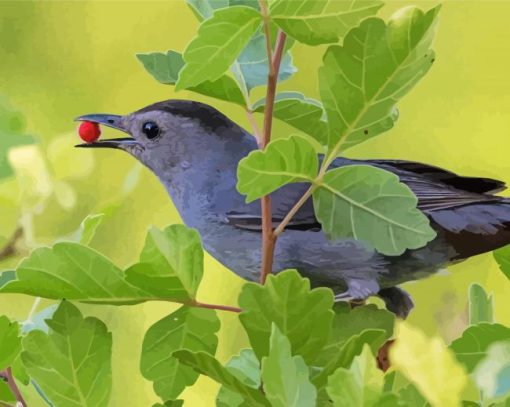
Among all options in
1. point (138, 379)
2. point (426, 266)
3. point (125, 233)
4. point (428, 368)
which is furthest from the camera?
point (125, 233)

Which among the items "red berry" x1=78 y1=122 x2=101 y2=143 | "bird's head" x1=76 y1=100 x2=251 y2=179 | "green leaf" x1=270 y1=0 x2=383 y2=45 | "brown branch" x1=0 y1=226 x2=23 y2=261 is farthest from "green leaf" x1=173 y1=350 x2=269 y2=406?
"bird's head" x1=76 y1=100 x2=251 y2=179

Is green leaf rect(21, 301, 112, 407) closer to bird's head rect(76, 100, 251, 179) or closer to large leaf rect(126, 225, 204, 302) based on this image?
large leaf rect(126, 225, 204, 302)

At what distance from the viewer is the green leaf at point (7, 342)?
15.2 inches

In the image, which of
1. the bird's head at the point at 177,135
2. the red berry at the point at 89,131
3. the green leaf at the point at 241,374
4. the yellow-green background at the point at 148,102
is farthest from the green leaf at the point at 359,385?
the yellow-green background at the point at 148,102

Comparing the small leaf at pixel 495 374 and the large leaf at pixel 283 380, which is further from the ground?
the large leaf at pixel 283 380

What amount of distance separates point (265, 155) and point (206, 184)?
0.47m

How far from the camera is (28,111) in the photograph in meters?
1.81

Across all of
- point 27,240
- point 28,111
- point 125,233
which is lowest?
point 125,233

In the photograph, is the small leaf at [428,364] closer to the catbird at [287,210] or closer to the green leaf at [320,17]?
the green leaf at [320,17]

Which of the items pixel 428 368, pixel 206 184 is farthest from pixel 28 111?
pixel 428 368

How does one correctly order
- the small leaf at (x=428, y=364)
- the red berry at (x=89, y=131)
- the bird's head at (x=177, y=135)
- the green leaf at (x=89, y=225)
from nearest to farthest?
the small leaf at (x=428, y=364) → the green leaf at (x=89, y=225) → the red berry at (x=89, y=131) → the bird's head at (x=177, y=135)

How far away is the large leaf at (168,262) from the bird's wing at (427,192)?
381mm

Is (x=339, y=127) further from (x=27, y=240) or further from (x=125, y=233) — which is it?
(x=125, y=233)

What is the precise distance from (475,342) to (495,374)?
6cm
